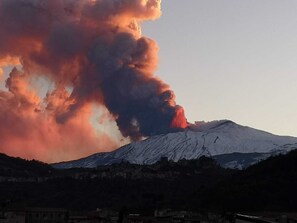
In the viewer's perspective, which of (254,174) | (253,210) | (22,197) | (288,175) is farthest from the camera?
(22,197)

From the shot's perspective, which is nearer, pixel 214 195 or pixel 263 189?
pixel 263 189

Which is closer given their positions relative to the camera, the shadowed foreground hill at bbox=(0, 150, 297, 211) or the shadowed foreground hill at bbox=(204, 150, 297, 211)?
the shadowed foreground hill at bbox=(204, 150, 297, 211)

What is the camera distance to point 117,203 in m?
178

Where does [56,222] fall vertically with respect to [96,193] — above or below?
below

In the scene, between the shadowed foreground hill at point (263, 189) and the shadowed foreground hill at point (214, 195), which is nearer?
the shadowed foreground hill at point (263, 189)

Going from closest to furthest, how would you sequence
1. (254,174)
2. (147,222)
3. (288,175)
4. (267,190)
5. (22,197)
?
1. (147,222)
2. (267,190)
3. (288,175)
4. (254,174)
5. (22,197)

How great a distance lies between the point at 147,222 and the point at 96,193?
9305cm

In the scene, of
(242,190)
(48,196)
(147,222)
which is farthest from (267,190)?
(48,196)

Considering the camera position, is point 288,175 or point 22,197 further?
point 22,197

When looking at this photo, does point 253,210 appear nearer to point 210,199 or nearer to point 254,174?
point 210,199

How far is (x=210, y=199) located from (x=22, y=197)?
55327 mm

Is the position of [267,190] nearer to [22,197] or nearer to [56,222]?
[56,222]

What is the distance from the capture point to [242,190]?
147875 mm

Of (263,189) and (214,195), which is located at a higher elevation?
(263,189)
